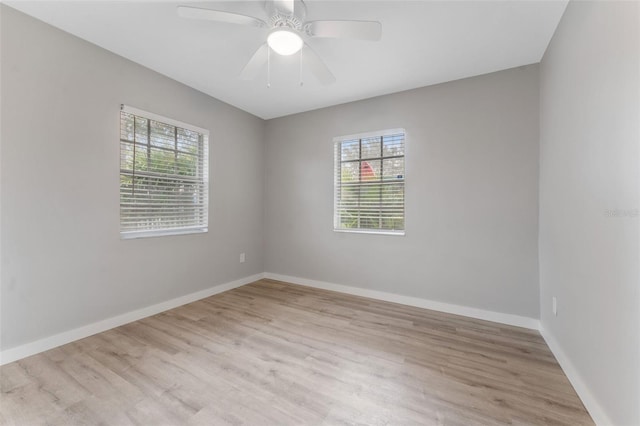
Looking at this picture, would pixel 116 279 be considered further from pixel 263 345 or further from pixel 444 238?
pixel 444 238

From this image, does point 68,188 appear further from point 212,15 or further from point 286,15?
point 286,15

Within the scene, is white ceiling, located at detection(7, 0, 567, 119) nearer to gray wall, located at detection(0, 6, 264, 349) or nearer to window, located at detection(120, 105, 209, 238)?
gray wall, located at detection(0, 6, 264, 349)

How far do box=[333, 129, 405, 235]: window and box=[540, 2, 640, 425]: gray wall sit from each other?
4.86ft

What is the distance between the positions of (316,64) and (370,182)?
1.80m

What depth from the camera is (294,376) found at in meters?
1.82

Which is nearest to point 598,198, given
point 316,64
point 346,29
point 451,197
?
point 451,197

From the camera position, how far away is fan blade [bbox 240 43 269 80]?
1.97m

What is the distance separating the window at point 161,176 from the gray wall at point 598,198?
3518 mm

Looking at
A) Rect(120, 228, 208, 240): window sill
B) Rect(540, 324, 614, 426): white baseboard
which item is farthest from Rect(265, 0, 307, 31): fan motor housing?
Rect(540, 324, 614, 426): white baseboard

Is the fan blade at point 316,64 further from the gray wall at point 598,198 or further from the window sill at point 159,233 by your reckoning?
the window sill at point 159,233

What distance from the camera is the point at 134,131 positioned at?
8.81ft

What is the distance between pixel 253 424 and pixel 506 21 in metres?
3.18

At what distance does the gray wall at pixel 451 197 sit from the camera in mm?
2619

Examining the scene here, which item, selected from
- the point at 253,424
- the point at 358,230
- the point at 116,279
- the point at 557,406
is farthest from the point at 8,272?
the point at 557,406
